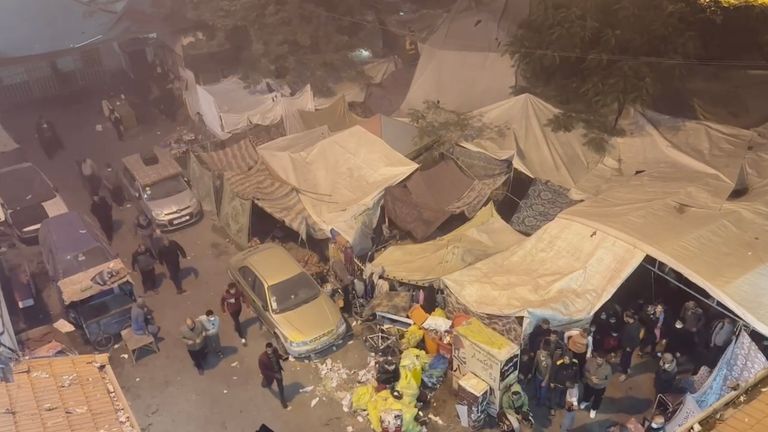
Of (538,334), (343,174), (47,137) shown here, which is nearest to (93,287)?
(343,174)

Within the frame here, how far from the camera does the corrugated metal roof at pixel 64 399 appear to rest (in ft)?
23.9

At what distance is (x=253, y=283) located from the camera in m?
13.1

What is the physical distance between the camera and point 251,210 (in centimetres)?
1499

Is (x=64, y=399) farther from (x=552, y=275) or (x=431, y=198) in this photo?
(x=431, y=198)

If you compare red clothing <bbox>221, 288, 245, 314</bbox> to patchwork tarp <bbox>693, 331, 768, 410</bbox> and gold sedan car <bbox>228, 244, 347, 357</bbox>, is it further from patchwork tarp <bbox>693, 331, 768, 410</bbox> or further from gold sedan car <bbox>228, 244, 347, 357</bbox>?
patchwork tarp <bbox>693, 331, 768, 410</bbox>

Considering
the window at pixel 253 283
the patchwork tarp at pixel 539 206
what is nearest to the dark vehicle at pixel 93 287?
the window at pixel 253 283

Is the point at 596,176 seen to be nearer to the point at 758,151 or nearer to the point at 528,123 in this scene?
the point at 528,123

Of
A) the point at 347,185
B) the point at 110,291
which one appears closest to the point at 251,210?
the point at 347,185

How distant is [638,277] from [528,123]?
4.72 metres

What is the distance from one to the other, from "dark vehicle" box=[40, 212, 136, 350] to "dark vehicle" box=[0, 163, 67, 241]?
2.65 metres

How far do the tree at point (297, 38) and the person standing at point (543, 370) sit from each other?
12.0 metres

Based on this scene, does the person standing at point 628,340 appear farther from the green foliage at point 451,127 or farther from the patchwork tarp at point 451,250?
the green foliage at point 451,127

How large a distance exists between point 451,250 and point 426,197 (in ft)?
5.94

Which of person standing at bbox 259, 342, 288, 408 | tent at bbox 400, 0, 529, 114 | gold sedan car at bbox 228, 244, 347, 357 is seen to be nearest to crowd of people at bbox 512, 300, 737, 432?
gold sedan car at bbox 228, 244, 347, 357
